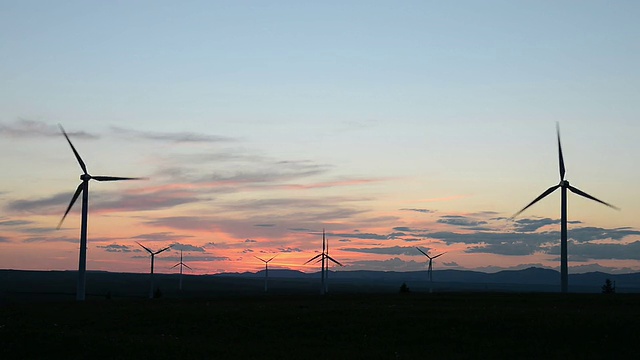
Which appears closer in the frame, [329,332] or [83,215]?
[329,332]

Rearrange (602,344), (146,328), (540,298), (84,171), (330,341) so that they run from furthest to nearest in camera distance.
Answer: (84,171), (540,298), (146,328), (330,341), (602,344)

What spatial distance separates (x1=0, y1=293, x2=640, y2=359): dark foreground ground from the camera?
5150cm

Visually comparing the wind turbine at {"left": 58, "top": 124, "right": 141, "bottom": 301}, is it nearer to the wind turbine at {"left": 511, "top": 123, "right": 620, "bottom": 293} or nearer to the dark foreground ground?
the dark foreground ground

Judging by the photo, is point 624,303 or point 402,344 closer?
point 402,344

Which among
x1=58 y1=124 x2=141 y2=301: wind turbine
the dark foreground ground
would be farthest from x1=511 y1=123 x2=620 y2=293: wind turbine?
x1=58 y1=124 x2=141 y2=301: wind turbine

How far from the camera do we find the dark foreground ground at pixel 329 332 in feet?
169

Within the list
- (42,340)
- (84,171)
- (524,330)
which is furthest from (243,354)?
(84,171)

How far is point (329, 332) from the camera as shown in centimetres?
5956

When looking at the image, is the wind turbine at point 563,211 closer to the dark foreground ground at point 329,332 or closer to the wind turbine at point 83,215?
the dark foreground ground at point 329,332

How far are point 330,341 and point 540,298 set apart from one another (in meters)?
35.8

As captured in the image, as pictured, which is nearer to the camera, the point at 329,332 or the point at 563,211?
the point at 329,332

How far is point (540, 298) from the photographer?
85.2 metres

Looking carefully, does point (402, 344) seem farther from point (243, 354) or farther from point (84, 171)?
point (84, 171)

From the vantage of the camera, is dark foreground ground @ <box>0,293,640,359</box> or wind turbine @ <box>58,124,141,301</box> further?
wind turbine @ <box>58,124,141,301</box>
